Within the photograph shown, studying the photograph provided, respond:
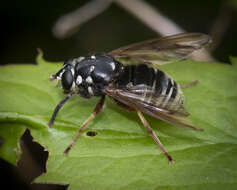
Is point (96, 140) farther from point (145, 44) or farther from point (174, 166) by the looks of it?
point (145, 44)

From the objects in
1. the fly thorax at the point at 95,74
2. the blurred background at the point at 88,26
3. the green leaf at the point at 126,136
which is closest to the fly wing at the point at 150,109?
the fly thorax at the point at 95,74

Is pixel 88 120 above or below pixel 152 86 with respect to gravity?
below

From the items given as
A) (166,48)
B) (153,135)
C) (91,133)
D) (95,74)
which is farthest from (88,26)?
(153,135)

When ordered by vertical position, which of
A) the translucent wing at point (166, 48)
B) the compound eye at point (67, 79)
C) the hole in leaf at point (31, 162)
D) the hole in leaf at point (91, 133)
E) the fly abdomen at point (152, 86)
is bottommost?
the hole in leaf at point (31, 162)

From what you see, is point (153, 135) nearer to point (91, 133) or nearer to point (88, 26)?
point (91, 133)

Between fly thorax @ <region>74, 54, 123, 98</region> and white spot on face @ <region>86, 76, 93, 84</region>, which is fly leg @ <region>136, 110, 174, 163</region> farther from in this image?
white spot on face @ <region>86, 76, 93, 84</region>

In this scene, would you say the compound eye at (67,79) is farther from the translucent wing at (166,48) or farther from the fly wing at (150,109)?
the translucent wing at (166,48)

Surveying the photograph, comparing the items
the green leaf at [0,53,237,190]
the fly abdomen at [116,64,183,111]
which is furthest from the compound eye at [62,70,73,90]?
the fly abdomen at [116,64,183,111]
